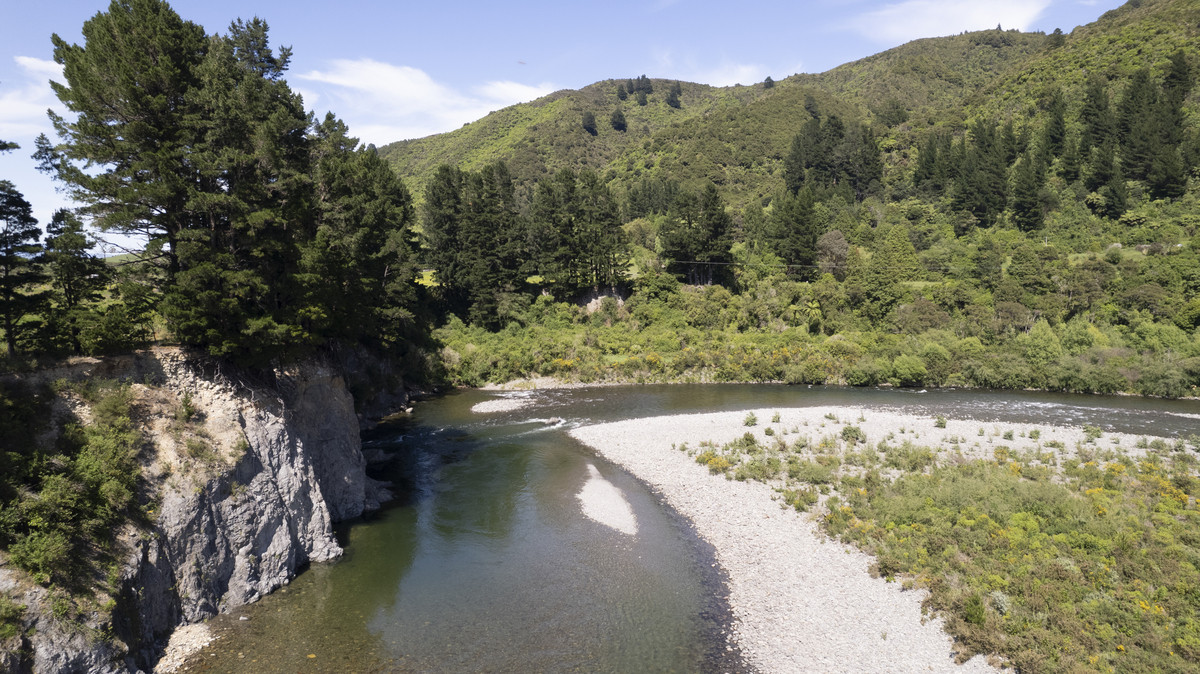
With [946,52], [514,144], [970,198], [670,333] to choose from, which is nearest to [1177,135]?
[970,198]

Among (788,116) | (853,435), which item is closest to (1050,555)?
(853,435)

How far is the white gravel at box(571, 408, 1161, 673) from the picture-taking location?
1766 cm

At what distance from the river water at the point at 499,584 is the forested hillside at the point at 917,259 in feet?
56.0

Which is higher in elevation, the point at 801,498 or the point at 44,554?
the point at 44,554

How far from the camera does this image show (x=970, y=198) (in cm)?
8219

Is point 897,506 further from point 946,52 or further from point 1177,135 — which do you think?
point 946,52

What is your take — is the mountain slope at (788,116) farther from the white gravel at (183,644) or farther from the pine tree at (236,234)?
the white gravel at (183,644)

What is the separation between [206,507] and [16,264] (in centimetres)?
1009

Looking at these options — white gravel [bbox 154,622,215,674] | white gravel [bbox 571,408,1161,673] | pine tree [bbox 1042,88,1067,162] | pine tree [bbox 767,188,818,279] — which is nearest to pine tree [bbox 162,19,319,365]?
white gravel [bbox 154,622,215,674]

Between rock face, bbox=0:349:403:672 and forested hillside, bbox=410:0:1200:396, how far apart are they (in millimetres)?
38559

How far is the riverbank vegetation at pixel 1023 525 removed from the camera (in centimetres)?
1650

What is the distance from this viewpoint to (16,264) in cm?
1923

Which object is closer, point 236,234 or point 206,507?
point 206,507

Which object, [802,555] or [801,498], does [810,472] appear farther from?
[802,555]
